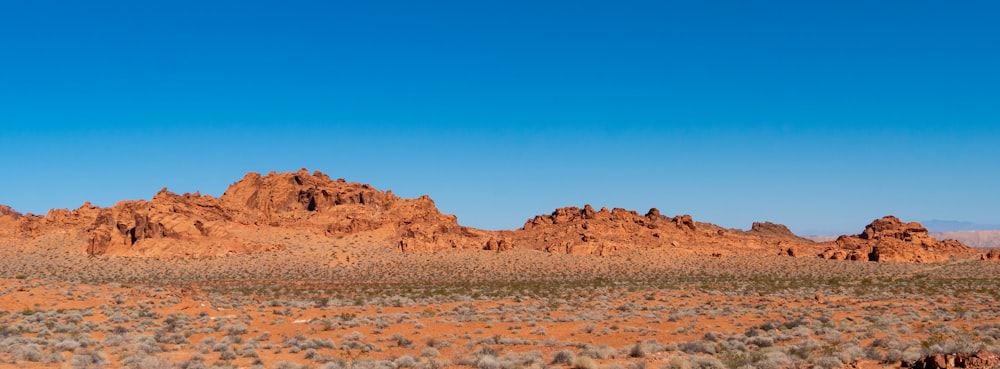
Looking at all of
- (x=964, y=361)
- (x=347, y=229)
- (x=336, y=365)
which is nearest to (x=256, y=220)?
(x=347, y=229)

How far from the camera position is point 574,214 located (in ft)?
290

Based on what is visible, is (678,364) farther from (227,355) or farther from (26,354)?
(26,354)

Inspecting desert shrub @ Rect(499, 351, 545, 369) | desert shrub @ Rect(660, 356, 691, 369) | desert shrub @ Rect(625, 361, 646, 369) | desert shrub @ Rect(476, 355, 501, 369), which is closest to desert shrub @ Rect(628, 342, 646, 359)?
desert shrub @ Rect(625, 361, 646, 369)

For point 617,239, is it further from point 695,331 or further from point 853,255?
point 695,331

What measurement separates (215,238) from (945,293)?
62.6 meters

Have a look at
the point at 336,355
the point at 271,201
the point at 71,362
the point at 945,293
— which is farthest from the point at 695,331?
the point at 271,201

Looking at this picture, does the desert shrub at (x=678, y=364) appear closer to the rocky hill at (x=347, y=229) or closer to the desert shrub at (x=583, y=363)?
the desert shrub at (x=583, y=363)

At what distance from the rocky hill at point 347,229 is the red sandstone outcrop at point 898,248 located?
0.16 meters

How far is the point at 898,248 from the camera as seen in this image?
7462cm

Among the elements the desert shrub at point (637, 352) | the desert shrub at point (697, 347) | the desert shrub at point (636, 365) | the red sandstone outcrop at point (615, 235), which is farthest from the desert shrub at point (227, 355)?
the red sandstone outcrop at point (615, 235)

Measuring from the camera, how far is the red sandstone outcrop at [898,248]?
241ft

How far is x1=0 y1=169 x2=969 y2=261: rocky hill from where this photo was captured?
70.1 m

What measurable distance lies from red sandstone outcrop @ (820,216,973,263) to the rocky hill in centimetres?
16

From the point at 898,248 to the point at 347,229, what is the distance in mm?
60524
